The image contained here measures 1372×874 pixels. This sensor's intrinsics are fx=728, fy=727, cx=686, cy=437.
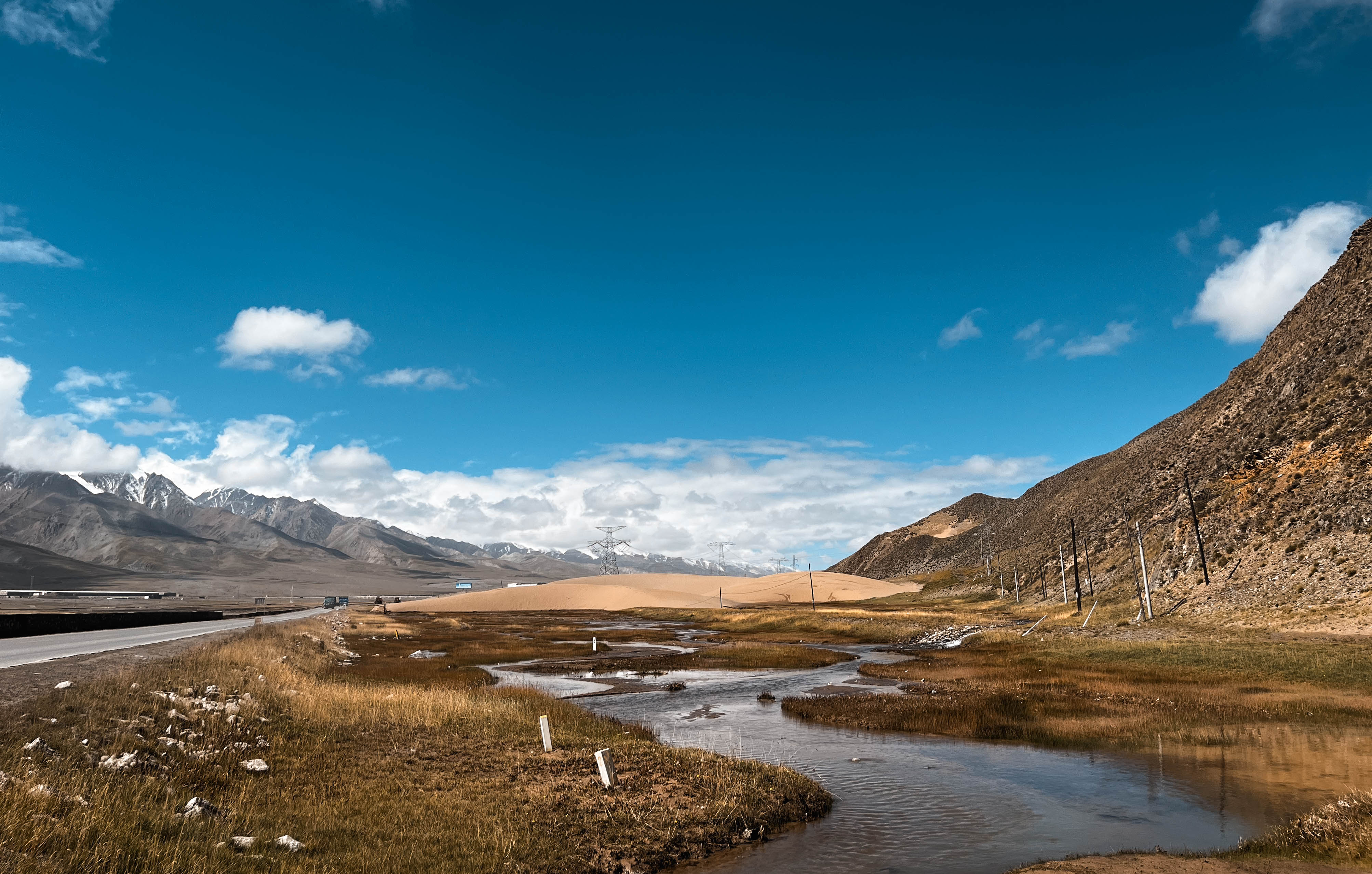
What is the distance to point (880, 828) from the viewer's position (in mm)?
17219

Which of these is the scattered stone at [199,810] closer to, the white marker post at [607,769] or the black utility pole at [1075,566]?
the white marker post at [607,769]

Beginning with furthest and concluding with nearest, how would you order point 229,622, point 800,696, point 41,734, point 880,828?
point 229,622 < point 800,696 < point 880,828 < point 41,734

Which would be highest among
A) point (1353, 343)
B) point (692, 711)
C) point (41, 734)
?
point (1353, 343)

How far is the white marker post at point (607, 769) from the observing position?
17.8m

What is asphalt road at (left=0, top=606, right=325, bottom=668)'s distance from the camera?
3020 cm

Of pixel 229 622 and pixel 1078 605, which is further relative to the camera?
pixel 1078 605

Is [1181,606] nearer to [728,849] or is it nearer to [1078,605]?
[1078,605]

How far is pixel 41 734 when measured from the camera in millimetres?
14375

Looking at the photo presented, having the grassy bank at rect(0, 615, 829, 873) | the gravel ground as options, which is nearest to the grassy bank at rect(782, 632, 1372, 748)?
the grassy bank at rect(0, 615, 829, 873)

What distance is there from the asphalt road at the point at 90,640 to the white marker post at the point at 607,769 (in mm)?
21335

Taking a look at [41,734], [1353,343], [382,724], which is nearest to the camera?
[41,734]

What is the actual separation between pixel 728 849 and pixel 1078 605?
77.9 metres

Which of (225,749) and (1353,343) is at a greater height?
(1353,343)

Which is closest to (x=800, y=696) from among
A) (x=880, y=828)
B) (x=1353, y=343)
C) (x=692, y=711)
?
(x=692, y=711)
